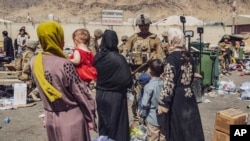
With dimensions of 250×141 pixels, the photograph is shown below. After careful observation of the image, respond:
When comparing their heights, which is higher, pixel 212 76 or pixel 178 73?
pixel 178 73

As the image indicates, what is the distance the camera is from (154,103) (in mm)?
5301

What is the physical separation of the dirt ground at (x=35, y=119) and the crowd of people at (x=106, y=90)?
1.77 metres

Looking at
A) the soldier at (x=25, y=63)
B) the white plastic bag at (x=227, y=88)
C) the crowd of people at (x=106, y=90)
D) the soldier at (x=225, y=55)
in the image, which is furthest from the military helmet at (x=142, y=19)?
the soldier at (x=225, y=55)

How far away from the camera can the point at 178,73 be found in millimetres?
4512

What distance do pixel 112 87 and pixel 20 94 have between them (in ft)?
15.7

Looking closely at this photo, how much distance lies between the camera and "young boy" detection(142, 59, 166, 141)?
5.19m

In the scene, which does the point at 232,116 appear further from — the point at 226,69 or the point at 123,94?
the point at 226,69

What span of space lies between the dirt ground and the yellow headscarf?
3615 mm

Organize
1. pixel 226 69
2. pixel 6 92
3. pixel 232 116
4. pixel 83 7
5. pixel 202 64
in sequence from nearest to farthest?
pixel 232 116, pixel 6 92, pixel 202 64, pixel 226 69, pixel 83 7

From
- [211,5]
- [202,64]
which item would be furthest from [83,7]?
[202,64]

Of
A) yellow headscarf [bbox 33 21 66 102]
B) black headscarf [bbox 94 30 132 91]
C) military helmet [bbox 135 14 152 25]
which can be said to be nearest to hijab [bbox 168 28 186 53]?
black headscarf [bbox 94 30 132 91]

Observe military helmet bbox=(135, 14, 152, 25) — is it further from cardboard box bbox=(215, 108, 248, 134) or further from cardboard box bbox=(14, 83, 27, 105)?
cardboard box bbox=(14, 83, 27, 105)

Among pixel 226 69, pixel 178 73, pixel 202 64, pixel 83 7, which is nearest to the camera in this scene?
pixel 178 73

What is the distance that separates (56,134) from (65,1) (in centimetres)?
5630
